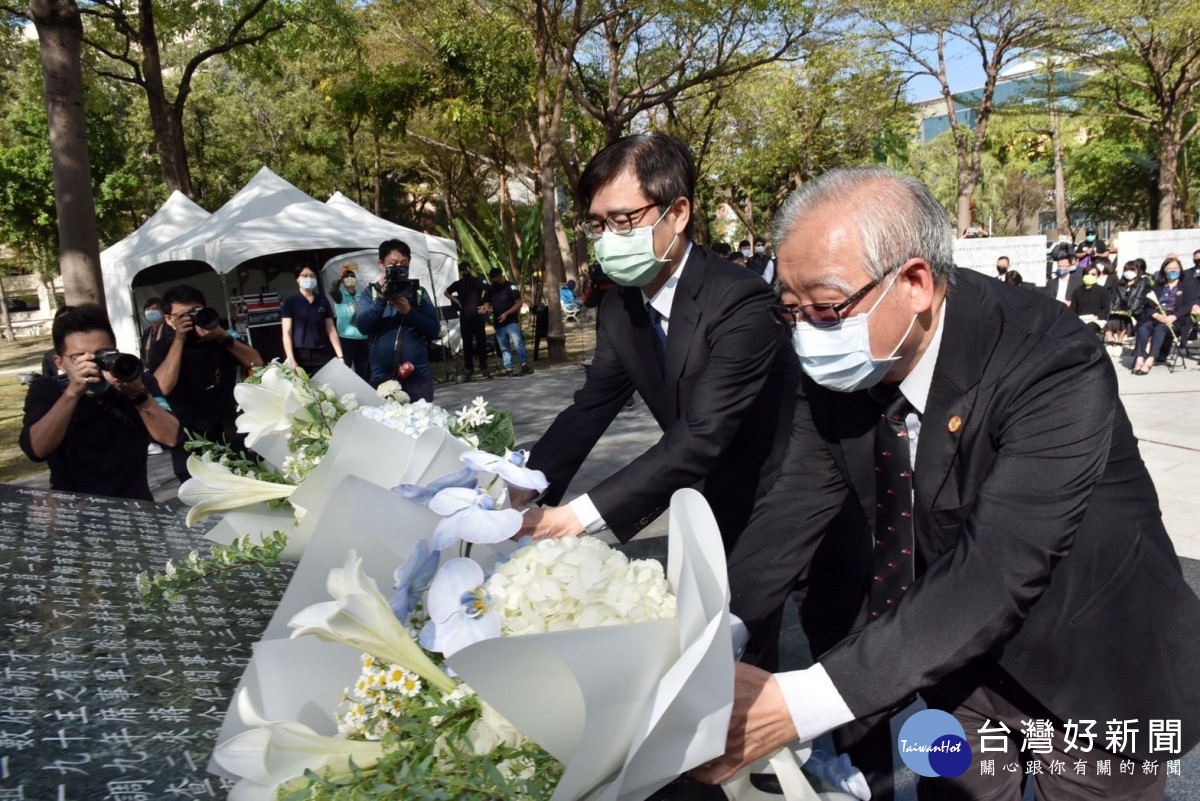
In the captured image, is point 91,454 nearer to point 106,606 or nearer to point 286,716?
point 106,606

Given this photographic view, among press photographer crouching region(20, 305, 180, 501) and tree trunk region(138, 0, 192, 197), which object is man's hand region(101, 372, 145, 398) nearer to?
press photographer crouching region(20, 305, 180, 501)

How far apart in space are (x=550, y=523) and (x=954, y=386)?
0.78m

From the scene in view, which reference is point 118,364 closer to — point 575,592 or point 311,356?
point 575,592

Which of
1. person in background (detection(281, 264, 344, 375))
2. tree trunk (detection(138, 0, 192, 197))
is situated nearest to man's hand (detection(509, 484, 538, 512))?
person in background (detection(281, 264, 344, 375))

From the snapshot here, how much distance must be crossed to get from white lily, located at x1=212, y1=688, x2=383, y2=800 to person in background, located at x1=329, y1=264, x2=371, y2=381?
7.13 m

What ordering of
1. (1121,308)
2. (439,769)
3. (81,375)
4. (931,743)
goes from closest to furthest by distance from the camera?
1. (439,769)
2. (931,743)
3. (81,375)
4. (1121,308)

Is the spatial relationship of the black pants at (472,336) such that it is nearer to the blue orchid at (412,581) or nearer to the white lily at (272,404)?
the white lily at (272,404)

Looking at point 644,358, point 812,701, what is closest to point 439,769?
point 812,701

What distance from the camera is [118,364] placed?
3.29 meters

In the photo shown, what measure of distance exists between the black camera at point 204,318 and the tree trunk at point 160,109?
10.0m

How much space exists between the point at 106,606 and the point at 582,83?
16.6 metres

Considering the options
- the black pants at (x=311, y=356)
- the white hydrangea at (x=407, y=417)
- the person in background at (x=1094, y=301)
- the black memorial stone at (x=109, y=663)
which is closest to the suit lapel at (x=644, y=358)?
the white hydrangea at (x=407, y=417)

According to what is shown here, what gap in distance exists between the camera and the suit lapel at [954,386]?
148 cm

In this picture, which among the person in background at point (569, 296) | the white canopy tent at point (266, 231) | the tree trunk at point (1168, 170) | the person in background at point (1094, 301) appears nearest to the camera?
the white canopy tent at point (266, 231)
